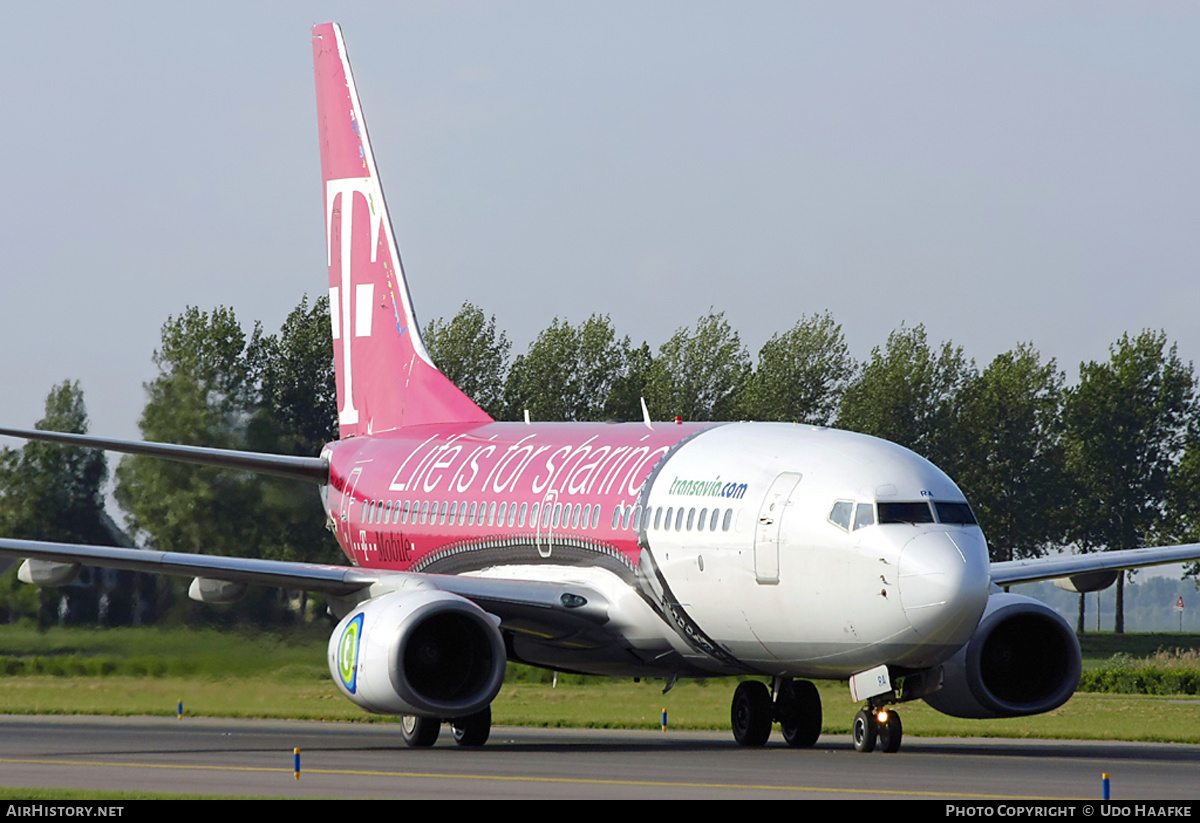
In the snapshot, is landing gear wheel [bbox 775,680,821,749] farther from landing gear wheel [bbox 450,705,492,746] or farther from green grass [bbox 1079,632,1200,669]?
green grass [bbox 1079,632,1200,669]

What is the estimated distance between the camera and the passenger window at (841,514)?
69.5ft

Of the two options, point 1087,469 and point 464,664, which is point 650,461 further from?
point 1087,469

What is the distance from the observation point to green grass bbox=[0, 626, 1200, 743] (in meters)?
30.4

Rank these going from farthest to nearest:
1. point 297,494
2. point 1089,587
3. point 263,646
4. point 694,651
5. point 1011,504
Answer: point 1011,504, point 297,494, point 263,646, point 1089,587, point 694,651

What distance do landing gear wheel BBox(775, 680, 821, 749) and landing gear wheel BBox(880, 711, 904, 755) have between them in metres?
2.13

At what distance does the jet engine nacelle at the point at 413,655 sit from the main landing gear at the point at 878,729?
4122 mm

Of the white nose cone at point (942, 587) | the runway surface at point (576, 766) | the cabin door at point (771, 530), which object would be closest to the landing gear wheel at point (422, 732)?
the runway surface at point (576, 766)

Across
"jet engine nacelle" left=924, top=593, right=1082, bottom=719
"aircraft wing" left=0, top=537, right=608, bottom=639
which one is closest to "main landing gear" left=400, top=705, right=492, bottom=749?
"aircraft wing" left=0, top=537, right=608, bottom=639

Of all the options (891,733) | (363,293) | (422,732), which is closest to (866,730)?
(891,733)

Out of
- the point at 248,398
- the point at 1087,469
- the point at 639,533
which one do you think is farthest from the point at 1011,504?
the point at 639,533

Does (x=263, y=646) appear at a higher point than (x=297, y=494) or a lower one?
lower

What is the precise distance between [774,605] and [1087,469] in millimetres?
63271

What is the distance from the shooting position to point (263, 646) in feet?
105

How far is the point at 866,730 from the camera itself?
21906mm
